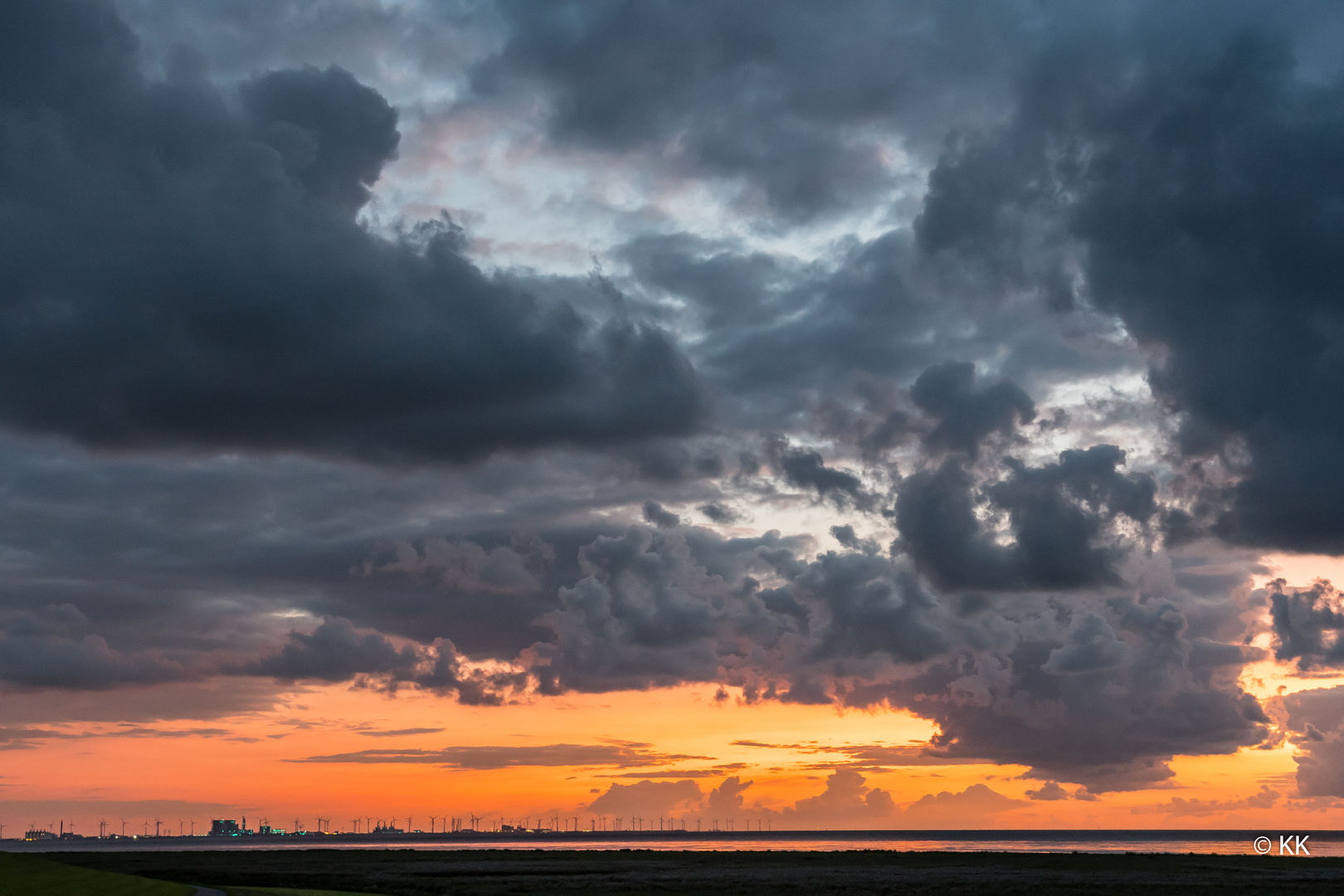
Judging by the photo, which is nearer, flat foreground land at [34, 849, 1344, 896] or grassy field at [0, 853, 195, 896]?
grassy field at [0, 853, 195, 896]

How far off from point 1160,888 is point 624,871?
8936 cm

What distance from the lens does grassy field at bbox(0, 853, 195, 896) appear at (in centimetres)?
8844

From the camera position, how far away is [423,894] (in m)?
148

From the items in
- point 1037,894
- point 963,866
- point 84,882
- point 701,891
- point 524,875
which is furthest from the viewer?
point 963,866

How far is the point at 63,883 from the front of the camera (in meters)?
91.8

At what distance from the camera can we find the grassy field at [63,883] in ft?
290

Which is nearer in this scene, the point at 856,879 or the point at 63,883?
the point at 63,883

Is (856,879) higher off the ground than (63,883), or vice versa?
(63,883)

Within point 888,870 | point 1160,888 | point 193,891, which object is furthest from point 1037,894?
point 193,891

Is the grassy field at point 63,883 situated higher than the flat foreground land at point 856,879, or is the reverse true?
the grassy field at point 63,883

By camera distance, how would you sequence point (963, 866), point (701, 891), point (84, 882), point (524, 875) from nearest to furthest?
1. point (84, 882)
2. point (701, 891)
3. point (524, 875)
4. point (963, 866)

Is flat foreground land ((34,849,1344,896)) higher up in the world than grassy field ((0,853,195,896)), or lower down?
lower down

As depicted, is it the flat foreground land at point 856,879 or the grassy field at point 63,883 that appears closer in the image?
the grassy field at point 63,883

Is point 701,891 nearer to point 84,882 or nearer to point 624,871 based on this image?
point 624,871
